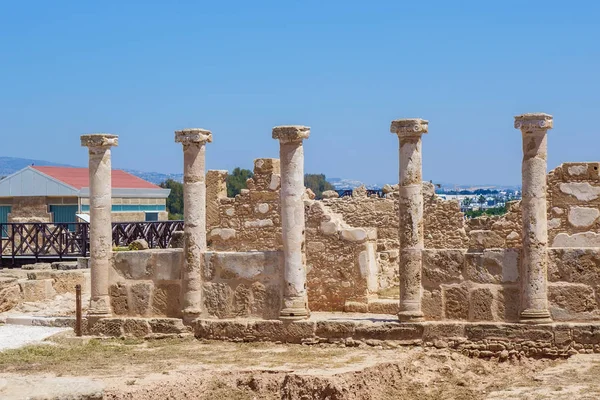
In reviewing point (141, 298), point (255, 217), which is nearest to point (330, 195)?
point (255, 217)

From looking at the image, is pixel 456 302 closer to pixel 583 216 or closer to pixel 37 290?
pixel 583 216

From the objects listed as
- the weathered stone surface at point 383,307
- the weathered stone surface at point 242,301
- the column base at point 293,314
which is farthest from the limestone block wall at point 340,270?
the column base at point 293,314

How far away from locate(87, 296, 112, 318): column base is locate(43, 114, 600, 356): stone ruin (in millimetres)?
16

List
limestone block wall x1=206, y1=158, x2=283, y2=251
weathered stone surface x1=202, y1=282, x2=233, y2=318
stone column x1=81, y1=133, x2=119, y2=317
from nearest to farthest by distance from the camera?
weathered stone surface x1=202, y1=282, x2=233, y2=318
stone column x1=81, y1=133, x2=119, y2=317
limestone block wall x1=206, y1=158, x2=283, y2=251

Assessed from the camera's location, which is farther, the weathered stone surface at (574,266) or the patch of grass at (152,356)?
the weathered stone surface at (574,266)

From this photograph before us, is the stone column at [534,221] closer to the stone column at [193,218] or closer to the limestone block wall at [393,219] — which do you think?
the stone column at [193,218]

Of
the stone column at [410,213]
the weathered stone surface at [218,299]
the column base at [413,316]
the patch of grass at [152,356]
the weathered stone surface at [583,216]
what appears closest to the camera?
the patch of grass at [152,356]

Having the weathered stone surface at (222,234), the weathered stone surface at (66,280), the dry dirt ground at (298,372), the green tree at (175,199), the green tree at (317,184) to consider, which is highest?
the green tree at (317,184)

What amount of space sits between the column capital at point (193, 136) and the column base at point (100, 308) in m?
2.54

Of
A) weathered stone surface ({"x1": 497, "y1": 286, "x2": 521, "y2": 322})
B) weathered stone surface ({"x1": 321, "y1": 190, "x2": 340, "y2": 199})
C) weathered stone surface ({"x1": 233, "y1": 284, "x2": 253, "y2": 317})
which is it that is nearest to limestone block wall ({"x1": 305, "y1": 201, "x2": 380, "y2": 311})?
weathered stone surface ({"x1": 233, "y1": 284, "x2": 253, "y2": 317})

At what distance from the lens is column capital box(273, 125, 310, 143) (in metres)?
14.5

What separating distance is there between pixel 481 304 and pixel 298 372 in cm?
291

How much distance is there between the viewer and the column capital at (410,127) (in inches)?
554

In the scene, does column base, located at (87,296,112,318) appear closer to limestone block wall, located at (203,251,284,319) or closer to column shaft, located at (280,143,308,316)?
limestone block wall, located at (203,251,284,319)
